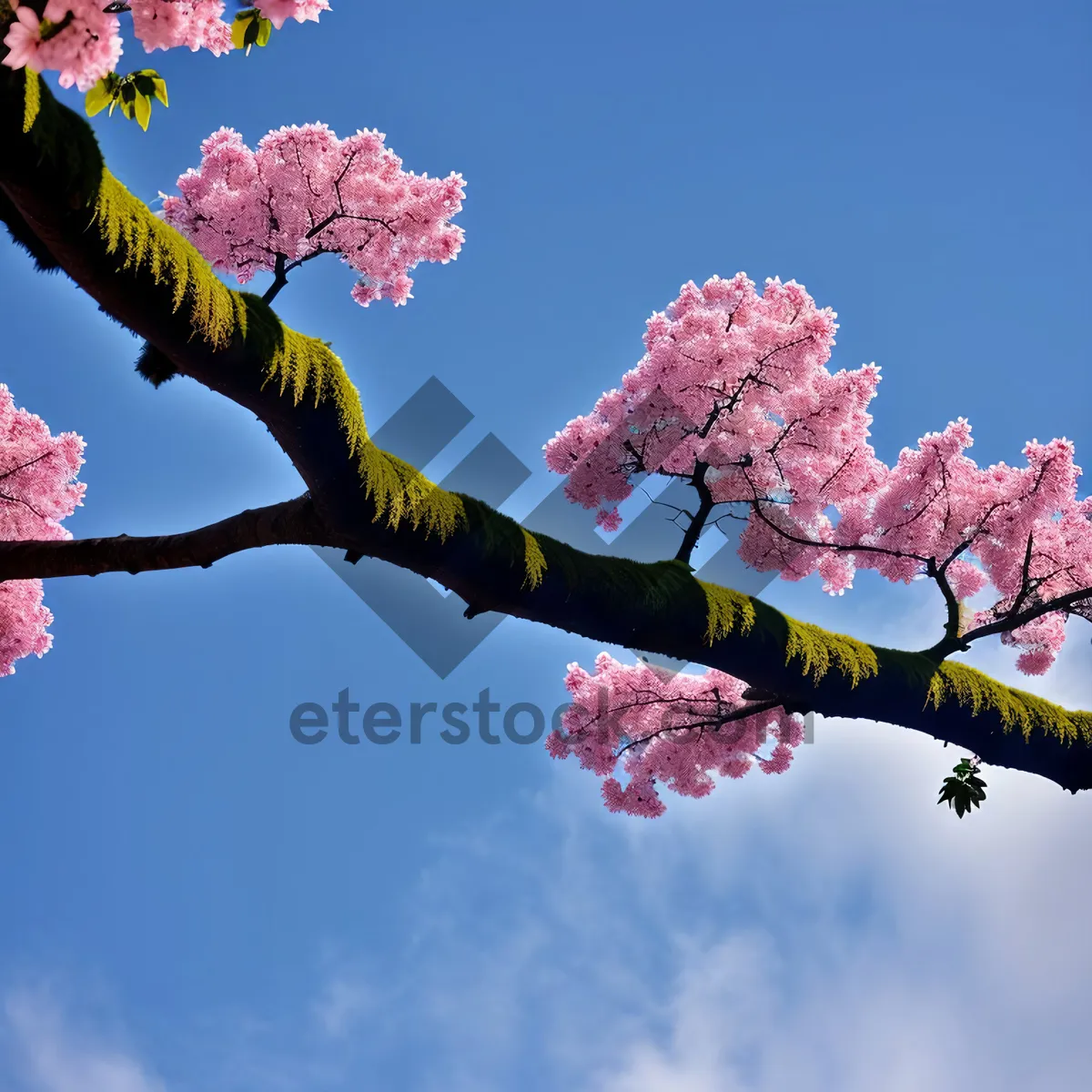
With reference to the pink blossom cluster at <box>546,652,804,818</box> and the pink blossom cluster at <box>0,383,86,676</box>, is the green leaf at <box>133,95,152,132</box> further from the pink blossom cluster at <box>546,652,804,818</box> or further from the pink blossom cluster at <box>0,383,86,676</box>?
the pink blossom cluster at <box>546,652,804,818</box>

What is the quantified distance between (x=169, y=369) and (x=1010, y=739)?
796 centimetres

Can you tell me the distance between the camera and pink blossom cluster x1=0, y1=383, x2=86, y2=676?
10.0m

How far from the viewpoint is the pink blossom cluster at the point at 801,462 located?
890 cm

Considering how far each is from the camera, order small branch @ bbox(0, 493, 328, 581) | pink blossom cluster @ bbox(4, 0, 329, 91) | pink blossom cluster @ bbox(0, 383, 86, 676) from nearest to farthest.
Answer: pink blossom cluster @ bbox(4, 0, 329, 91)
small branch @ bbox(0, 493, 328, 581)
pink blossom cluster @ bbox(0, 383, 86, 676)

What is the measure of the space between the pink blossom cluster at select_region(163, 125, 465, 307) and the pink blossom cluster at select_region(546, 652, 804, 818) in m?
5.56

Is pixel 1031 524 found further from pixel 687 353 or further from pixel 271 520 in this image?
pixel 271 520

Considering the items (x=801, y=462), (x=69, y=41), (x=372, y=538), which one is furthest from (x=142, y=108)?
(x=801, y=462)

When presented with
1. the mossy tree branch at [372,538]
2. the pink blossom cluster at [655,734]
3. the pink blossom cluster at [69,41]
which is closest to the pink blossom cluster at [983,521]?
the mossy tree branch at [372,538]

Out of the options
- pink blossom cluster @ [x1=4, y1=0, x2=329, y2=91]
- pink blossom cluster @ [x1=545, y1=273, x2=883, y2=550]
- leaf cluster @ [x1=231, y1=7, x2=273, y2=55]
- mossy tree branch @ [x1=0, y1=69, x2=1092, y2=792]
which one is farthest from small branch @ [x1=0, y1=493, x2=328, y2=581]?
pink blossom cluster @ [x1=545, y1=273, x2=883, y2=550]

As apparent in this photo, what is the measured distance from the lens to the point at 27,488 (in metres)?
10.1

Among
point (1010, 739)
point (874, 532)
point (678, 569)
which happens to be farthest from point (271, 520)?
point (1010, 739)

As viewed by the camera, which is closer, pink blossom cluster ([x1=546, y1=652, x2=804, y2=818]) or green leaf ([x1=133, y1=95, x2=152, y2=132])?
green leaf ([x1=133, y1=95, x2=152, y2=132])

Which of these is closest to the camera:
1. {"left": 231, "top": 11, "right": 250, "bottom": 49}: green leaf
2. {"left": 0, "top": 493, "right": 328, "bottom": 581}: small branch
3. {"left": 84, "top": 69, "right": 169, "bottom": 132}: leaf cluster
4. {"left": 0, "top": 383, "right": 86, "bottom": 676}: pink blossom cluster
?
{"left": 231, "top": 11, "right": 250, "bottom": 49}: green leaf

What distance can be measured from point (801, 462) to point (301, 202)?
18.8 feet
